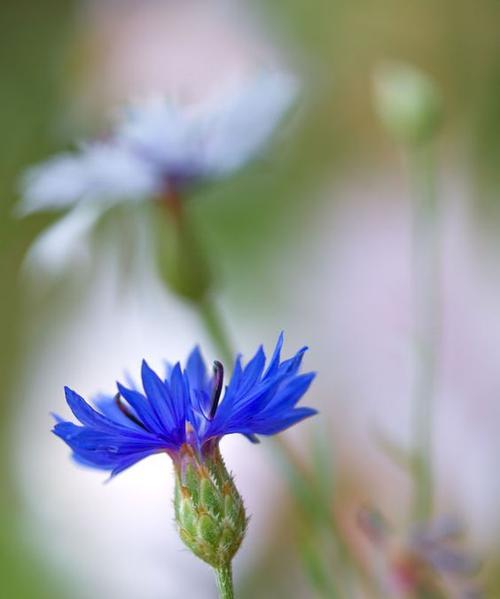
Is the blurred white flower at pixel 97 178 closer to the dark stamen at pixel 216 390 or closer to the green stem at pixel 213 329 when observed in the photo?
the green stem at pixel 213 329

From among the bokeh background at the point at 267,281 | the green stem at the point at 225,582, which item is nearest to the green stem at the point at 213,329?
the bokeh background at the point at 267,281

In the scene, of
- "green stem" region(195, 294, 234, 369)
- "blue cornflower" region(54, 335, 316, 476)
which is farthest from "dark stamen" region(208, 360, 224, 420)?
"green stem" region(195, 294, 234, 369)

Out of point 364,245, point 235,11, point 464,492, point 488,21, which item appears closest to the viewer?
point 464,492

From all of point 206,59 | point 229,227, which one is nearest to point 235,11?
point 206,59

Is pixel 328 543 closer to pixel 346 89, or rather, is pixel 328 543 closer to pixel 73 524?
pixel 73 524

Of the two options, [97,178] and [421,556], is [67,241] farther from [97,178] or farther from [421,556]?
[421,556]

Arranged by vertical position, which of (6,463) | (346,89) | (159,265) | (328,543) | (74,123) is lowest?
(328,543)

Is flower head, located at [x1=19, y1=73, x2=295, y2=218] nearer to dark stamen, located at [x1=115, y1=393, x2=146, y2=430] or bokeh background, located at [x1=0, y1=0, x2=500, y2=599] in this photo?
bokeh background, located at [x1=0, y1=0, x2=500, y2=599]
